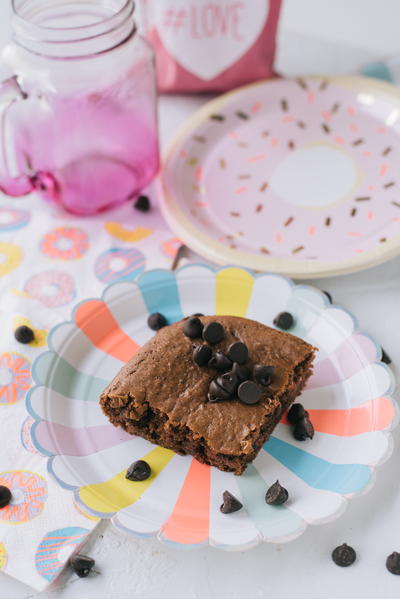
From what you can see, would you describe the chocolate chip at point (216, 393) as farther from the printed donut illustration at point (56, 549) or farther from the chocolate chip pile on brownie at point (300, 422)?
the printed donut illustration at point (56, 549)

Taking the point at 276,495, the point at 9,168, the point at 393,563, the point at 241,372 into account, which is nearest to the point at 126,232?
the point at 9,168

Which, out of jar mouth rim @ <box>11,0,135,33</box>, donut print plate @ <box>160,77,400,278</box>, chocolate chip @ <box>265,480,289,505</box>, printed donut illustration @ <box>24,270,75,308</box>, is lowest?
printed donut illustration @ <box>24,270,75,308</box>

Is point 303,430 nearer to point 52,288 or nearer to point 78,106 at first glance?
point 52,288

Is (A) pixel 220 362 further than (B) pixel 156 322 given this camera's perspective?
No

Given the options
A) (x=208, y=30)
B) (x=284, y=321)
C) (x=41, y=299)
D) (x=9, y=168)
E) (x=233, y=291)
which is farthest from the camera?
(x=208, y=30)

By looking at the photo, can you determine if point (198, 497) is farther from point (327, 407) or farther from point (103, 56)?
point (103, 56)

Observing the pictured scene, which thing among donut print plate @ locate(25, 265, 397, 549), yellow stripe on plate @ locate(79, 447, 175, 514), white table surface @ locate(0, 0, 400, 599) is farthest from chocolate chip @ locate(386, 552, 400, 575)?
yellow stripe on plate @ locate(79, 447, 175, 514)

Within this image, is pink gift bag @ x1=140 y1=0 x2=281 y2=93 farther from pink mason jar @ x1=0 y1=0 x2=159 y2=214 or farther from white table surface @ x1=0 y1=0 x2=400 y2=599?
white table surface @ x1=0 y1=0 x2=400 y2=599
